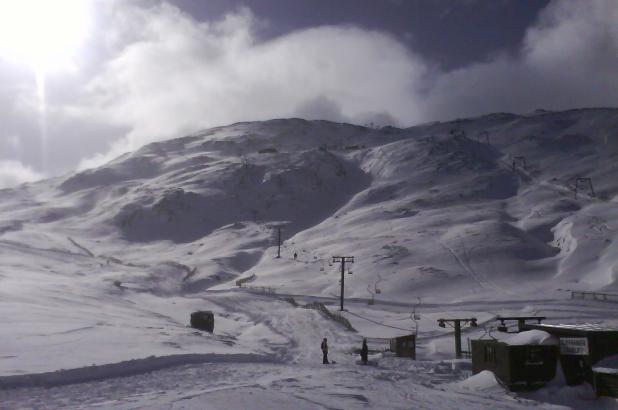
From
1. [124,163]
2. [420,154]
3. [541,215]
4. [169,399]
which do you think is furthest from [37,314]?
[124,163]

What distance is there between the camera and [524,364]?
2092cm

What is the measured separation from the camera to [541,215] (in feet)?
303

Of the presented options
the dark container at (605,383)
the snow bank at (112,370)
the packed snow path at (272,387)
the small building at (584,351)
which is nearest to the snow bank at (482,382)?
the packed snow path at (272,387)

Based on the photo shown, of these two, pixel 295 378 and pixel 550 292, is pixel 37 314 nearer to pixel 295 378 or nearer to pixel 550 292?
pixel 295 378

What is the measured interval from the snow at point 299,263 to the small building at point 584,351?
864 mm

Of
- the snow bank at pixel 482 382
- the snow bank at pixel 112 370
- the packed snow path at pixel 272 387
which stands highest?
the snow bank at pixel 112 370

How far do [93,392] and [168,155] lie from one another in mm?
179000

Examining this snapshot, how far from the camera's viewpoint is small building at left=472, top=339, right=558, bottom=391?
20.8 meters

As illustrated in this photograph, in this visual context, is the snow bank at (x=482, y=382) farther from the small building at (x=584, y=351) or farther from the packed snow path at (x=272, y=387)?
the small building at (x=584, y=351)

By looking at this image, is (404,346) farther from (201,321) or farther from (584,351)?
(201,321)

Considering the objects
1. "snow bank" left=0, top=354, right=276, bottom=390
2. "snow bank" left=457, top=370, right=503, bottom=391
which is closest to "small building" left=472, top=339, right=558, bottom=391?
"snow bank" left=457, top=370, right=503, bottom=391

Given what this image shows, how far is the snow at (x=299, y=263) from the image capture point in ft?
57.9

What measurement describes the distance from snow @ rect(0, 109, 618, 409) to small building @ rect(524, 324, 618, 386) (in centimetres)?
86

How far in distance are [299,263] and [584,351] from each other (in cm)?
5946
